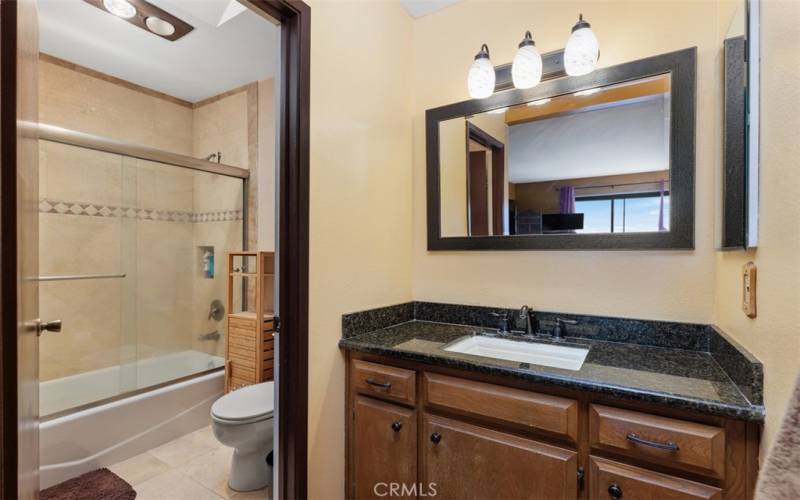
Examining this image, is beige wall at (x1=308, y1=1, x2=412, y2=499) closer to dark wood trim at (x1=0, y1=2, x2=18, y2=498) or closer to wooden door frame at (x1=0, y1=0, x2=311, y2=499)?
wooden door frame at (x1=0, y1=0, x2=311, y2=499)

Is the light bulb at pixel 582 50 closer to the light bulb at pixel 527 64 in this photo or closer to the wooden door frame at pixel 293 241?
the light bulb at pixel 527 64

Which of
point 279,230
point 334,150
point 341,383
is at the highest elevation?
point 334,150

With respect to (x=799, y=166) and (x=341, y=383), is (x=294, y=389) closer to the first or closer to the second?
(x=341, y=383)

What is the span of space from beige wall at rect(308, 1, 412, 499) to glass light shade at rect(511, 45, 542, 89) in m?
0.64

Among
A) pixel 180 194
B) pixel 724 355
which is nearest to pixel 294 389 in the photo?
pixel 724 355

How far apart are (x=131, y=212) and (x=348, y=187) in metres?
2.17

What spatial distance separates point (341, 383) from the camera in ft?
5.07

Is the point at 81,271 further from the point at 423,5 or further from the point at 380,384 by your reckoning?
the point at 423,5

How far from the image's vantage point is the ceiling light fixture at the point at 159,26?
2.04 meters

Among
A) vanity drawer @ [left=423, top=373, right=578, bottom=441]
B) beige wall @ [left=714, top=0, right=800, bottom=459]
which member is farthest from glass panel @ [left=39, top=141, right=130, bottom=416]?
beige wall @ [left=714, top=0, right=800, bottom=459]

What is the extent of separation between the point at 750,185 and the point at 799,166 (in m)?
0.32

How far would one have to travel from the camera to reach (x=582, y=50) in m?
1.39

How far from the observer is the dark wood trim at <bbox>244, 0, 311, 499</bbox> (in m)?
1.33

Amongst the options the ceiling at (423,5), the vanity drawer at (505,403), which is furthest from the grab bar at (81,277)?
the ceiling at (423,5)
